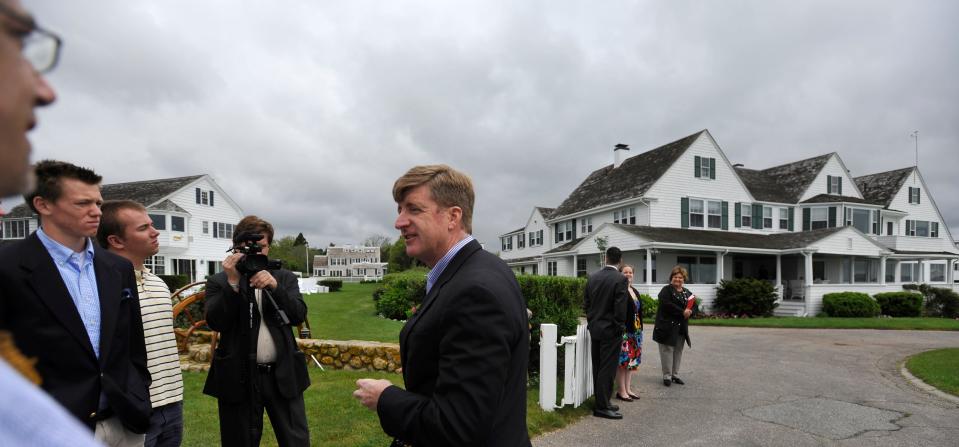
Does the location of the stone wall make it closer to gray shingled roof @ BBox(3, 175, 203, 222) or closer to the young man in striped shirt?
the young man in striped shirt

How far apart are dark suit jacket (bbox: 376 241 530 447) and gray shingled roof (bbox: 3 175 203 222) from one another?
38.3 meters

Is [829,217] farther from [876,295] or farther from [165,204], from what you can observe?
[165,204]

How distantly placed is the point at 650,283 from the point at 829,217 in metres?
15.3

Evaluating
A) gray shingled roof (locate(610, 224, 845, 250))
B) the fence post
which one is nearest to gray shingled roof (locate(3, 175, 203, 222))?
gray shingled roof (locate(610, 224, 845, 250))

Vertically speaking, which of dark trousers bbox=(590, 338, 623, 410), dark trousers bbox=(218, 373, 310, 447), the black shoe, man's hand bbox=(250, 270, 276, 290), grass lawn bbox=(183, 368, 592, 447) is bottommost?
the black shoe

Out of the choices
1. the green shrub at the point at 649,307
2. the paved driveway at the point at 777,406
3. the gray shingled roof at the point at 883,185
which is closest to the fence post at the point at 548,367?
the paved driveway at the point at 777,406

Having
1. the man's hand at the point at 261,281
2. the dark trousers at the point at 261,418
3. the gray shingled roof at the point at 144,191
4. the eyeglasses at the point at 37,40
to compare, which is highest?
the gray shingled roof at the point at 144,191

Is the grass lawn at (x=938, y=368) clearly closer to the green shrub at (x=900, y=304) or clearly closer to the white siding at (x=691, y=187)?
the green shrub at (x=900, y=304)

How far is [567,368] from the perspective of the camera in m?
6.91

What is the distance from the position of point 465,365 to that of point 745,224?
104 feet

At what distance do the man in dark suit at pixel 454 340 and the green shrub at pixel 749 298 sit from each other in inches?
942

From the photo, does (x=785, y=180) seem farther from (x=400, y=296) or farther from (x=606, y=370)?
(x=606, y=370)

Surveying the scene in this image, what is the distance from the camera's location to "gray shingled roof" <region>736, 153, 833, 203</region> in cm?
3123

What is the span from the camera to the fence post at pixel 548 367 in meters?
6.64
